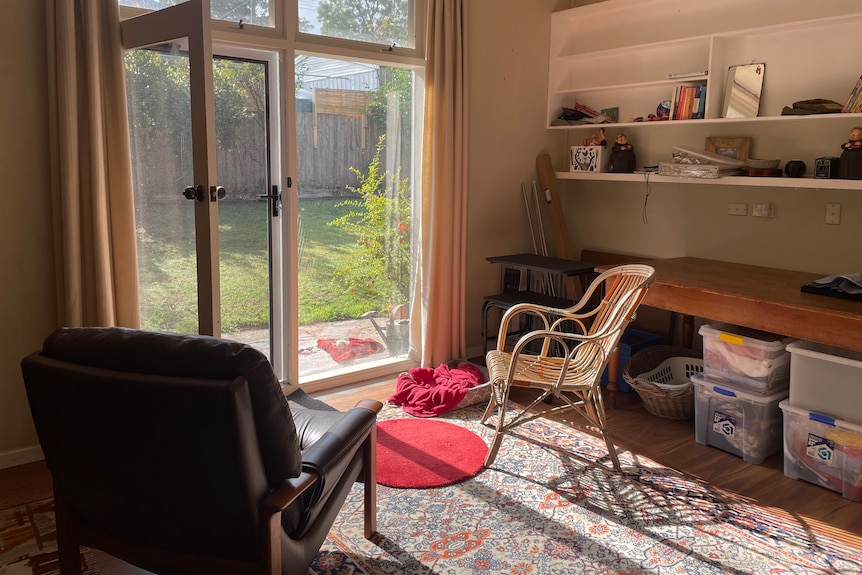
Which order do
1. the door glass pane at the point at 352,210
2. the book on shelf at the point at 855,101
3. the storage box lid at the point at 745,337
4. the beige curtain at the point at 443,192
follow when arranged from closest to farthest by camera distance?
the storage box lid at the point at 745,337, the book on shelf at the point at 855,101, the door glass pane at the point at 352,210, the beige curtain at the point at 443,192

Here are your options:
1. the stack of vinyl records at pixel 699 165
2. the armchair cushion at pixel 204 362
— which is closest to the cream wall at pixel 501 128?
the stack of vinyl records at pixel 699 165

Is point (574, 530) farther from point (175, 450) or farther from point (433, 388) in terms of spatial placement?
point (175, 450)

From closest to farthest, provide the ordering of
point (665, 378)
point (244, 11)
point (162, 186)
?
point (162, 186)
point (244, 11)
point (665, 378)

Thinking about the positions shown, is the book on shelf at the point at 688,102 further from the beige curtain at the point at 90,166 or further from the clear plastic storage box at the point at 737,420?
the beige curtain at the point at 90,166

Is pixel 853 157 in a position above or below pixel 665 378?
above

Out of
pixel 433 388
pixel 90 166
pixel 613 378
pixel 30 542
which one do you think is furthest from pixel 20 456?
pixel 613 378

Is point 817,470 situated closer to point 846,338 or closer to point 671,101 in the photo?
point 846,338

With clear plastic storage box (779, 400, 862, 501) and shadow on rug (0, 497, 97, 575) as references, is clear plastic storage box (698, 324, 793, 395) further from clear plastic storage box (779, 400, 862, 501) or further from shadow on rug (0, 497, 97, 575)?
shadow on rug (0, 497, 97, 575)

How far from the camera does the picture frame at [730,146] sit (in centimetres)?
394

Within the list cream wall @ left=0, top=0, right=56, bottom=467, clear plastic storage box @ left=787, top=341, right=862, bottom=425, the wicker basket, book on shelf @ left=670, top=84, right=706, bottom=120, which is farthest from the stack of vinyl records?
cream wall @ left=0, top=0, right=56, bottom=467

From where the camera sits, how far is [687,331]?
4176 millimetres

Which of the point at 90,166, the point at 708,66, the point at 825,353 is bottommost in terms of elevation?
the point at 825,353

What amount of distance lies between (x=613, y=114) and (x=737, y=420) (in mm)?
2241

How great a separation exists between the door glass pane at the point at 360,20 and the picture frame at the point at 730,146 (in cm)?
184
